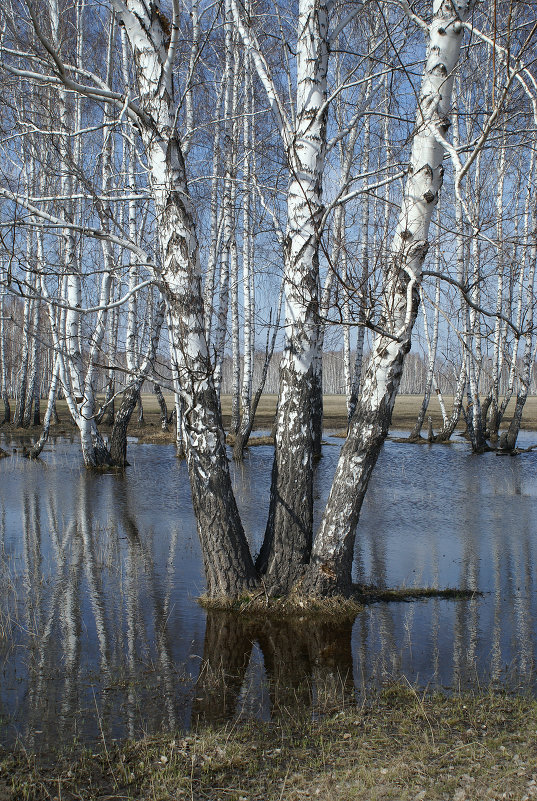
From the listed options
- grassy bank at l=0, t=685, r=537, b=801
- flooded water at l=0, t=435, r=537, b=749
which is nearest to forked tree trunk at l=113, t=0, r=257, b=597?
flooded water at l=0, t=435, r=537, b=749

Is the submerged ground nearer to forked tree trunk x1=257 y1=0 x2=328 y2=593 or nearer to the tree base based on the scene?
the tree base

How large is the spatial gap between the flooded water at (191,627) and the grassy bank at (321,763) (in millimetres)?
362

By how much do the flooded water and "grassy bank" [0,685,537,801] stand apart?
36 cm

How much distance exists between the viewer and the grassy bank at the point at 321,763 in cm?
360

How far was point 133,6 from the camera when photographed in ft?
19.6

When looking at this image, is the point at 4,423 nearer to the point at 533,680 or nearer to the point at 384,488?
the point at 384,488

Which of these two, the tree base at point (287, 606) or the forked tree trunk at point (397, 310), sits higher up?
the forked tree trunk at point (397, 310)

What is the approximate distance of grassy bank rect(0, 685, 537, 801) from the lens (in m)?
3.60

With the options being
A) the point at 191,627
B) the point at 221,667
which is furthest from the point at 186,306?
the point at 221,667

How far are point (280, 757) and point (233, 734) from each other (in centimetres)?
40

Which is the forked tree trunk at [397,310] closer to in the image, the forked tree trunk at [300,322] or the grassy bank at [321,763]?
the forked tree trunk at [300,322]

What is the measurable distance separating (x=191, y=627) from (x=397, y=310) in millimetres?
3435

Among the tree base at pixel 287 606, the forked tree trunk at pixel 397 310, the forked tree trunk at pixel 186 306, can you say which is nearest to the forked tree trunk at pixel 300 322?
the tree base at pixel 287 606

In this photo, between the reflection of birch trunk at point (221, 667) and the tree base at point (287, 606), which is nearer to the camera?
the reflection of birch trunk at point (221, 667)
